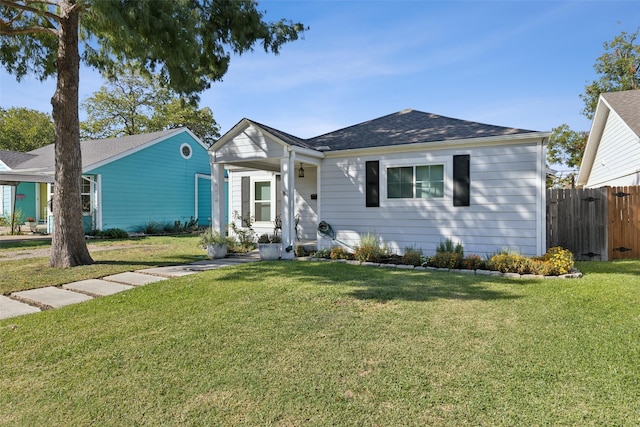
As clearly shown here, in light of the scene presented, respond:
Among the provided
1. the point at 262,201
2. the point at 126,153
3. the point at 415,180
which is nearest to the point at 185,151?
the point at 126,153

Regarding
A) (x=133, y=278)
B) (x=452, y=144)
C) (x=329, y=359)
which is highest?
(x=452, y=144)

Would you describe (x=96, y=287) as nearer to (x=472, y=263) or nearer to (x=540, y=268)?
(x=472, y=263)

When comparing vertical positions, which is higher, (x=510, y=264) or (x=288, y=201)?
(x=288, y=201)

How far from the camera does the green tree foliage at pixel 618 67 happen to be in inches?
760

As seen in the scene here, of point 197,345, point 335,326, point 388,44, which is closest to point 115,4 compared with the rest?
point 197,345

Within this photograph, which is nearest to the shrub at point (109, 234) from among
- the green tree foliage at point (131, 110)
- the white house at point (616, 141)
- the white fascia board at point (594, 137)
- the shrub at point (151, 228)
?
the shrub at point (151, 228)

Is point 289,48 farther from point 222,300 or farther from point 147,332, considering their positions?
point 147,332

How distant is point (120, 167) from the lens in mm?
15500

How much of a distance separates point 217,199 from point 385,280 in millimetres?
5364

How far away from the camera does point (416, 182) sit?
837 centimetres

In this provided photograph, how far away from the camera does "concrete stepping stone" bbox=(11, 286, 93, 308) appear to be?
4.71m

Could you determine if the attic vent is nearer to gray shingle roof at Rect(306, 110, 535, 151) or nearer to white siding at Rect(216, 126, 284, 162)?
white siding at Rect(216, 126, 284, 162)

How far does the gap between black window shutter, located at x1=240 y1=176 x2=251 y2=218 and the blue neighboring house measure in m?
7.10

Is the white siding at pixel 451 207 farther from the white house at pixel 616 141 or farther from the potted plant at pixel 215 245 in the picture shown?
the white house at pixel 616 141
